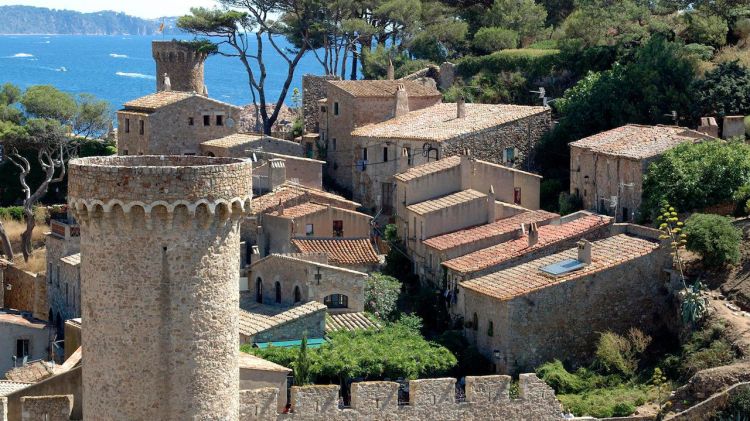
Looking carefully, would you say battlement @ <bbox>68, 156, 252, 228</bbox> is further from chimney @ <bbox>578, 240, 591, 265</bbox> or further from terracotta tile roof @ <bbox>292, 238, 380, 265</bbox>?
terracotta tile roof @ <bbox>292, 238, 380, 265</bbox>

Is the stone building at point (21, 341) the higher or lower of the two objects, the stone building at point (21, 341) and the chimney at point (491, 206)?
the lower

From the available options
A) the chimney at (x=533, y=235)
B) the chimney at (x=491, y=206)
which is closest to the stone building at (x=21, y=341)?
the chimney at (x=491, y=206)

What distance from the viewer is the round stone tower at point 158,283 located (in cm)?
2078

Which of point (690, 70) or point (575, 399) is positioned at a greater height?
point (690, 70)

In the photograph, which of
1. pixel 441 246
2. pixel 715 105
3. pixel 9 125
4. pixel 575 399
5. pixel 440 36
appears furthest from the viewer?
pixel 440 36

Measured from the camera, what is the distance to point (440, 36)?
63.7 m

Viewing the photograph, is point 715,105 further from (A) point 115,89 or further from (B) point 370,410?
(A) point 115,89

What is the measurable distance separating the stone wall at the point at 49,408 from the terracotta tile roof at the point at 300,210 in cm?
1643

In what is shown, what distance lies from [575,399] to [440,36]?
1259 inches

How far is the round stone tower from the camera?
20.8 metres

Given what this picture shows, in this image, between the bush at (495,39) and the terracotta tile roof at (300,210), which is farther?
the bush at (495,39)

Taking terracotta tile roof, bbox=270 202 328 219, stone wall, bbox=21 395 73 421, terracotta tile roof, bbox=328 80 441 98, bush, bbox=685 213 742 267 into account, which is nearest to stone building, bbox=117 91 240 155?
terracotta tile roof, bbox=328 80 441 98

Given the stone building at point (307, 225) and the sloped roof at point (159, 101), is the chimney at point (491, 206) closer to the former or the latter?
the stone building at point (307, 225)

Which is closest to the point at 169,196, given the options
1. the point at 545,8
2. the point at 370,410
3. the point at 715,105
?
the point at 370,410
